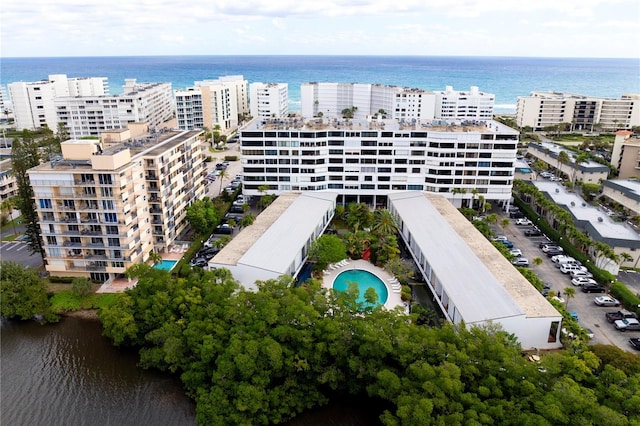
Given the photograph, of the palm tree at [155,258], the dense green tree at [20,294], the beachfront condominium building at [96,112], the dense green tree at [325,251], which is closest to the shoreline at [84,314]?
the dense green tree at [20,294]

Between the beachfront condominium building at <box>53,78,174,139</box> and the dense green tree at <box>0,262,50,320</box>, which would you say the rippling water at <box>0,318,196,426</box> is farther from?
the beachfront condominium building at <box>53,78,174,139</box>

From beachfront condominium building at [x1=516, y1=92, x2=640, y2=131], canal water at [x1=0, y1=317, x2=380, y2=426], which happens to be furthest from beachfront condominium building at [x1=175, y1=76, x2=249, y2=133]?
canal water at [x1=0, y1=317, x2=380, y2=426]

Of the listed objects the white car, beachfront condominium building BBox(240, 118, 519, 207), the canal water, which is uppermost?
beachfront condominium building BBox(240, 118, 519, 207)

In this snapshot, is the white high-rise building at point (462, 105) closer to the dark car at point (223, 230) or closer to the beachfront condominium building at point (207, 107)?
the beachfront condominium building at point (207, 107)

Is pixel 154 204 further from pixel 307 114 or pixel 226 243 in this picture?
pixel 307 114

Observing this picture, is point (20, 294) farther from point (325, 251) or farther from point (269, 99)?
point (269, 99)
